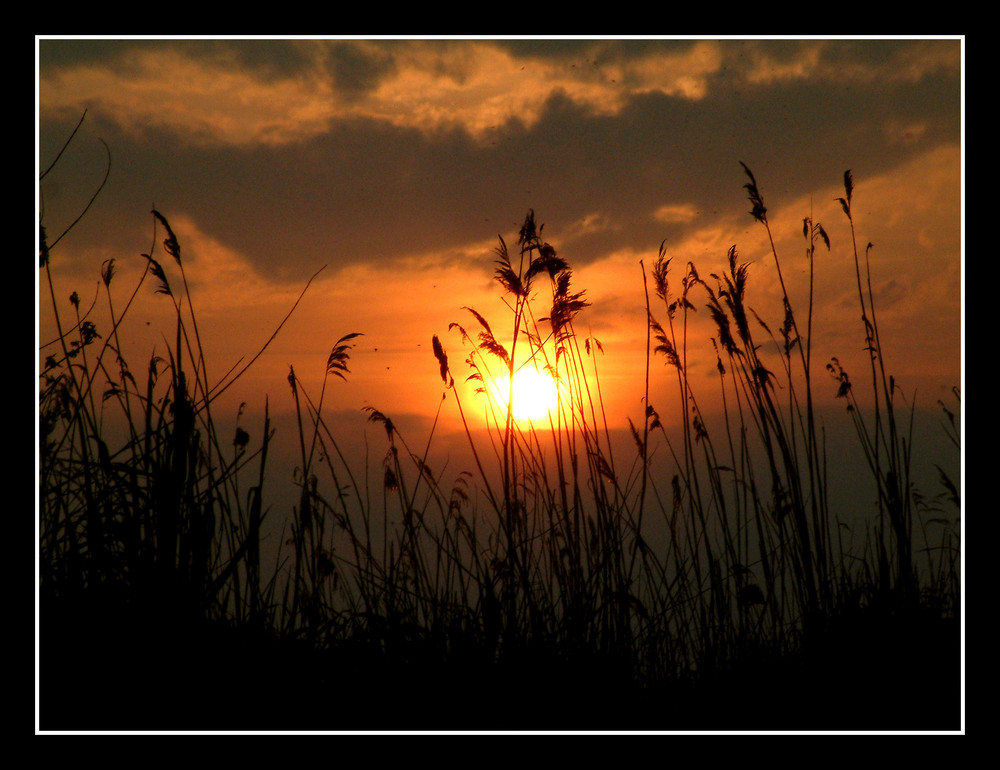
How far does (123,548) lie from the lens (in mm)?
2262

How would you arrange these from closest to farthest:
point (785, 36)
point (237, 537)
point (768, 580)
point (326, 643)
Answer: point (785, 36)
point (326, 643)
point (237, 537)
point (768, 580)

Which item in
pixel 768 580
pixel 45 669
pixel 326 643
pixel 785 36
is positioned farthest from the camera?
pixel 768 580

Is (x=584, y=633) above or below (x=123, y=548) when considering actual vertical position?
below

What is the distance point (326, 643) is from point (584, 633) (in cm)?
87

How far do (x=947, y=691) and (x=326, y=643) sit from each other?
2001 mm

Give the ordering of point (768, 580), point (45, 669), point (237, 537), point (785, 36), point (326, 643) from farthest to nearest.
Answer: point (768, 580)
point (237, 537)
point (326, 643)
point (785, 36)
point (45, 669)
